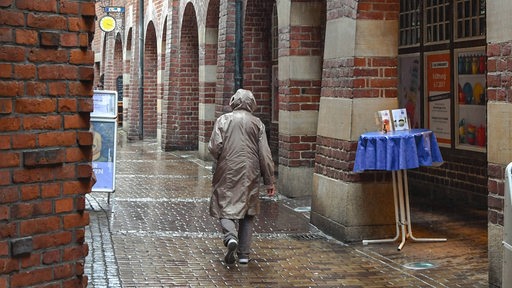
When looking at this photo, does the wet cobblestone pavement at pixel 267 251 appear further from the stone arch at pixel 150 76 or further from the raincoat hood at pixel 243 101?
the stone arch at pixel 150 76

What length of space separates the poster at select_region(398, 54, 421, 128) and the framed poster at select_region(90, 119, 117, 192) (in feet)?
14.9

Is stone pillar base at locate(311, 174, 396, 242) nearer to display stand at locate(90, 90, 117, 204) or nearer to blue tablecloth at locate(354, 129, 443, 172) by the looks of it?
blue tablecloth at locate(354, 129, 443, 172)

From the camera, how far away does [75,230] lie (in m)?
4.07

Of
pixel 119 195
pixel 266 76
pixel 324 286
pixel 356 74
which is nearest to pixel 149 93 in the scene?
pixel 266 76

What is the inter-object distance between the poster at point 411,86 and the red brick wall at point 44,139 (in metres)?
9.60

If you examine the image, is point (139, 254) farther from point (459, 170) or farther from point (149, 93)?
point (149, 93)

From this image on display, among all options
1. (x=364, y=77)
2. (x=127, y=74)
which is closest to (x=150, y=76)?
(x=127, y=74)

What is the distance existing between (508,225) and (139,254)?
4856mm

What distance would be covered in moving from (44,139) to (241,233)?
15.2 ft

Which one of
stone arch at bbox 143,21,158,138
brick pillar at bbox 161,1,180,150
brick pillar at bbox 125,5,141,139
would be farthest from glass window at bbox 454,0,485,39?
brick pillar at bbox 125,5,141,139

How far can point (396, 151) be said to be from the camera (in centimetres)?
868

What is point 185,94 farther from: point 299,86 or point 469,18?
point 469,18

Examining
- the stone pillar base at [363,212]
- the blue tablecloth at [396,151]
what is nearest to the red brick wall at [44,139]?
the blue tablecloth at [396,151]

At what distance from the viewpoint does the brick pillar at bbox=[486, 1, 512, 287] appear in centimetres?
672
